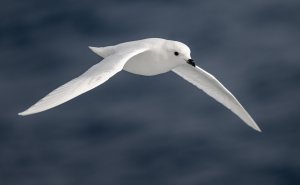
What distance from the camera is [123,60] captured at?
→ 84.3 ft

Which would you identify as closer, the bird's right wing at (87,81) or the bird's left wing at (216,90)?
the bird's right wing at (87,81)

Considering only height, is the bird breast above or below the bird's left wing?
below

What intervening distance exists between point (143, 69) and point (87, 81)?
11.6ft

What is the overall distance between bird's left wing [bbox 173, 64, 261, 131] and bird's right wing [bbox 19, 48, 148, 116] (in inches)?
165

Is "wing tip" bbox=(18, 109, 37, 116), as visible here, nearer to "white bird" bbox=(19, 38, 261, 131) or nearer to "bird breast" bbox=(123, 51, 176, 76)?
"white bird" bbox=(19, 38, 261, 131)

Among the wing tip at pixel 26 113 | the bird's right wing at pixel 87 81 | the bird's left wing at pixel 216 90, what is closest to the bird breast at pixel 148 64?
the bird's right wing at pixel 87 81

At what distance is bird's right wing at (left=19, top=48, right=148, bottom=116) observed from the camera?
74.1 ft

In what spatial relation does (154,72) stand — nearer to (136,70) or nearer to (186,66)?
(136,70)

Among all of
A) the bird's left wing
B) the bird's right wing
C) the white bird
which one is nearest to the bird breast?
the white bird

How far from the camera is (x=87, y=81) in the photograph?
24.3 m

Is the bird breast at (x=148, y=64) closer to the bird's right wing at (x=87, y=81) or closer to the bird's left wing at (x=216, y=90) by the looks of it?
the bird's right wing at (x=87, y=81)

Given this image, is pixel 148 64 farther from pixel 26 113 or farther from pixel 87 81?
pixel 26 113

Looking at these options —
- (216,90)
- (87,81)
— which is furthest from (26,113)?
(216,90)

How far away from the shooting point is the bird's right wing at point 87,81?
890 inches
